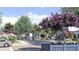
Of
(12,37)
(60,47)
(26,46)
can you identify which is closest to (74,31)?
(60,47)

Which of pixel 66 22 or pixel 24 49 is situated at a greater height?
pixel 66 22

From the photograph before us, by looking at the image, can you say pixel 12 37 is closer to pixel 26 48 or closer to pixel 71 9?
pixel 26 48

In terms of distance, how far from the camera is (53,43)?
5.00m

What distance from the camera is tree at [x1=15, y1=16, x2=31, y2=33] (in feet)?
16.0

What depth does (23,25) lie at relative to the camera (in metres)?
4.89

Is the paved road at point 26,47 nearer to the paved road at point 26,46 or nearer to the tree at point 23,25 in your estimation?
the paved road at point 26,46

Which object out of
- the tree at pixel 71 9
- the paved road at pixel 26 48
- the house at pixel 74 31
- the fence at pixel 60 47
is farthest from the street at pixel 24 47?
the tree at pixel 71 9

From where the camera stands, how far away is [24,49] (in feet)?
16.2

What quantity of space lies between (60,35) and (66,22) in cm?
22

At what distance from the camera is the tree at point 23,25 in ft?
16.0

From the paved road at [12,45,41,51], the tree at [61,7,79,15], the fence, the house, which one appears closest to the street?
the paved road at [12,45,41,51]
